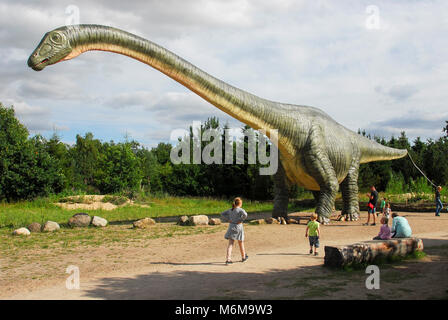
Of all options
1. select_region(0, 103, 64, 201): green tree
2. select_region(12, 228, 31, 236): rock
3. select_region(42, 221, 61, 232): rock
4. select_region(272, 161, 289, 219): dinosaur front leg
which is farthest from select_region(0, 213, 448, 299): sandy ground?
select_region(0, 103, 64, 201): green tree

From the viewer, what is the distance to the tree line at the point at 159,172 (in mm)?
22141

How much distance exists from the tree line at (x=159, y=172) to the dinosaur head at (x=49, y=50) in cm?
1635

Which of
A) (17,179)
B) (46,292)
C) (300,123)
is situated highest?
(300,123)

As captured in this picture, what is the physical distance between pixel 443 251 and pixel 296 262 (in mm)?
2927

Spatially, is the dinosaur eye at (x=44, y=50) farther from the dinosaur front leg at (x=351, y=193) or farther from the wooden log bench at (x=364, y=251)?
the dinosaur front leg at (x=351, y=193)

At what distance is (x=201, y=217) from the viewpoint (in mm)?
11477

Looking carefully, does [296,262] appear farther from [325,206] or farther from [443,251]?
[325,206]

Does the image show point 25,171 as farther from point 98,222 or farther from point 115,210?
point 98,222

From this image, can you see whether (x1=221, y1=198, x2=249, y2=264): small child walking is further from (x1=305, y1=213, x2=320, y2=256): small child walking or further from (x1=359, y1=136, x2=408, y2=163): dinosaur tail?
(x1=359, y1=136, x2=408, y2=163): dinosaur tail

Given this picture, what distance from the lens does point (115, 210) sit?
700 inches

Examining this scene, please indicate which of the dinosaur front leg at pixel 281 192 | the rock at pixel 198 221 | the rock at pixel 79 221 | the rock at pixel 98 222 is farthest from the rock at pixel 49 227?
the dinosaur front leg at pixel 281 192

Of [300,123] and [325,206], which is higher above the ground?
[300,123]

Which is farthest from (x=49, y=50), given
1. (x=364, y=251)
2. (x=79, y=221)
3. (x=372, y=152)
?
(x=372, y=152)
